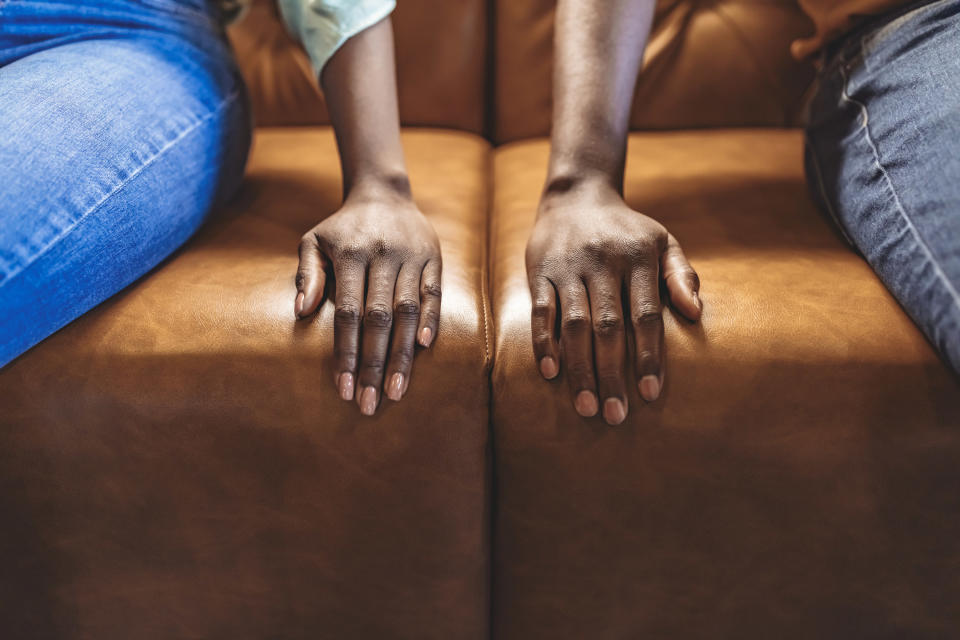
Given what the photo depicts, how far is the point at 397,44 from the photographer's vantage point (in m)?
1.11

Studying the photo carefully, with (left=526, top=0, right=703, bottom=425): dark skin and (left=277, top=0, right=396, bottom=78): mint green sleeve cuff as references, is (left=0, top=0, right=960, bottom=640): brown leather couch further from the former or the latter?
(left=277, top=0, right=396, bottom=78): mint green sleeve cuff

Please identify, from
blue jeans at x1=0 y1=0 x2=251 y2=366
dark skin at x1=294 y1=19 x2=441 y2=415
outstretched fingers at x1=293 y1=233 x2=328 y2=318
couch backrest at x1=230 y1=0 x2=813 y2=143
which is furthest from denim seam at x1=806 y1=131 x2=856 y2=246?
blue jeans at x1=0 y1=0 x2=251 y2=366

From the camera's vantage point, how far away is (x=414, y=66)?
112 centimetres

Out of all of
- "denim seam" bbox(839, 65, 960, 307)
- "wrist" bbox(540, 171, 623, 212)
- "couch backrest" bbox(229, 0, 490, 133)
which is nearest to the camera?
"denim seam" bbox(839, 65, 960, 307)

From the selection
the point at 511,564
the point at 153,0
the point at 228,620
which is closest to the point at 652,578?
the point at 511,564

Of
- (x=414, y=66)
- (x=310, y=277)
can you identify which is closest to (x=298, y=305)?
(x=310, y=277)

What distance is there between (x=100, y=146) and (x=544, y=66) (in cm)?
66

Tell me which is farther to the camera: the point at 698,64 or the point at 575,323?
the point at 698,64

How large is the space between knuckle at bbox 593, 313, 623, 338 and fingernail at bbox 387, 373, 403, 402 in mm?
160

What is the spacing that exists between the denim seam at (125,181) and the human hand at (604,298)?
358 millimetres

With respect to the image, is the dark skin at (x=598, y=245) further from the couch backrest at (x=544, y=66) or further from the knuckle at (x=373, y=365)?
the couch backrest at (x=544, y=66)

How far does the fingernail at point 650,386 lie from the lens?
592mm

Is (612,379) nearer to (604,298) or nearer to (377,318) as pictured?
(604,298)

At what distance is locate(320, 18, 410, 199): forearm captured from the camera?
2.60ft
